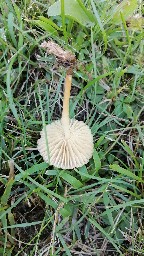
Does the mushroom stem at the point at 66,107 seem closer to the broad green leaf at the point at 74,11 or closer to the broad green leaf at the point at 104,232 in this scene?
the broad green leaf at the point at 104,232

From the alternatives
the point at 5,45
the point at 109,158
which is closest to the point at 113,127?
the point at 109,158

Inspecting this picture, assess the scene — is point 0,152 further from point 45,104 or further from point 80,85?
point 80,85

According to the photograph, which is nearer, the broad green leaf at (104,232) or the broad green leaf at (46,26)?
the broad green leaf at (104,232)

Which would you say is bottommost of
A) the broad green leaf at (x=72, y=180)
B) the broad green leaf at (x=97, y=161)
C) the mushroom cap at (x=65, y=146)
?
the broad green leaf at (x=72, y=180)

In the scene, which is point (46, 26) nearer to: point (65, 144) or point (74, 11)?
point (74, 11)

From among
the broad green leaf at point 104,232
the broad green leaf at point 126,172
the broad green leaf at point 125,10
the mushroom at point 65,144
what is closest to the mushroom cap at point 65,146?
the mushroom at point 65,144
